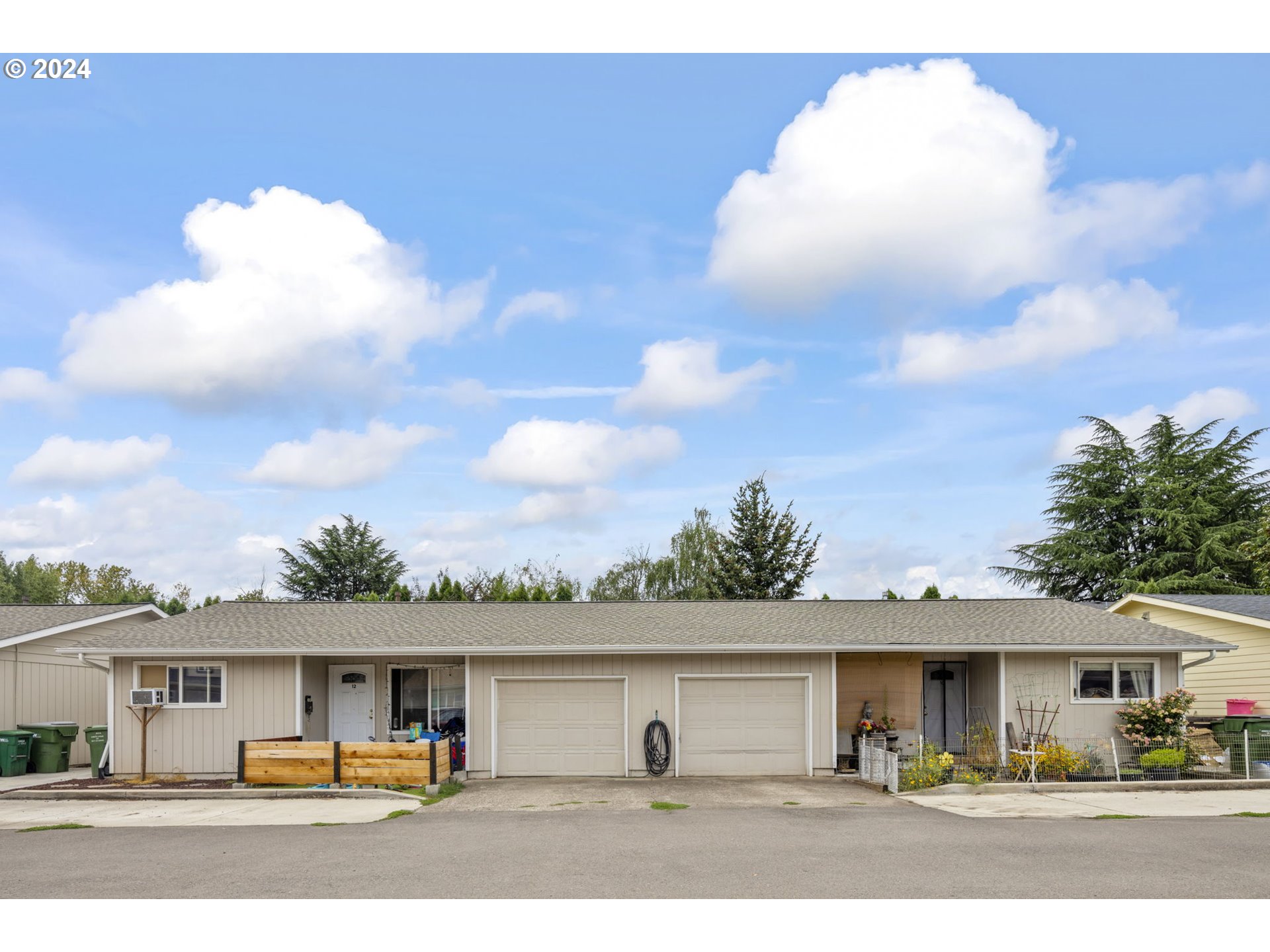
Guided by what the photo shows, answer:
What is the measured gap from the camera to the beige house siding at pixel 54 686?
22.6m

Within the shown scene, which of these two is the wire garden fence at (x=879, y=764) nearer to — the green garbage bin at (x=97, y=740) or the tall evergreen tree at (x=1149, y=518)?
the green garbage bin at (x=97, y=740)

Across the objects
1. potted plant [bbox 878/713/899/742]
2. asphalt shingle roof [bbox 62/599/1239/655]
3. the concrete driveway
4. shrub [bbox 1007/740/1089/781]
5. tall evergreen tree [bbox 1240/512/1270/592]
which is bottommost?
the concrete driveway

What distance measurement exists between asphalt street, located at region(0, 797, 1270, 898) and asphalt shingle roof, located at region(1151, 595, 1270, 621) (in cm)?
1051

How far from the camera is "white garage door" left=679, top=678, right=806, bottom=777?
1977cm

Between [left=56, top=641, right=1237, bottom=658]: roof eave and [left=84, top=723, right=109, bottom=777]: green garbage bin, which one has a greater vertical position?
[left=56, top=641, right=1237, bottom=658]: roof eave

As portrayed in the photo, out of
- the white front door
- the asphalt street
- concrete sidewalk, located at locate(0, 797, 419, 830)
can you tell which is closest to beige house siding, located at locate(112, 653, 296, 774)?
the white front door

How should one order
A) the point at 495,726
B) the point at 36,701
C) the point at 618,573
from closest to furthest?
the point at 495,726, the point at 36,701, the point at 618,573

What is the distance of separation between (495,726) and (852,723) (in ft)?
23.1

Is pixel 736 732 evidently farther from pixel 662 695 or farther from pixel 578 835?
pixel 578 835

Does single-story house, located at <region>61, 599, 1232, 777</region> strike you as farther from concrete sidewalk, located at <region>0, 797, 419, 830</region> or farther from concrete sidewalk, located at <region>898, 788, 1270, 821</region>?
concrete sidewalk, located at <region>898, 788, 1270, 821</region>

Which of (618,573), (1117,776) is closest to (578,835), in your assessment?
(1117,776)

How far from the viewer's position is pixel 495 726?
773 inches

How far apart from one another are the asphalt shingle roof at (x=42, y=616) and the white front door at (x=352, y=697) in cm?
674

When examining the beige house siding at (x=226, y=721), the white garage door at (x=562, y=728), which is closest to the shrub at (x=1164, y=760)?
the white garage door at (x=562, y=728)
